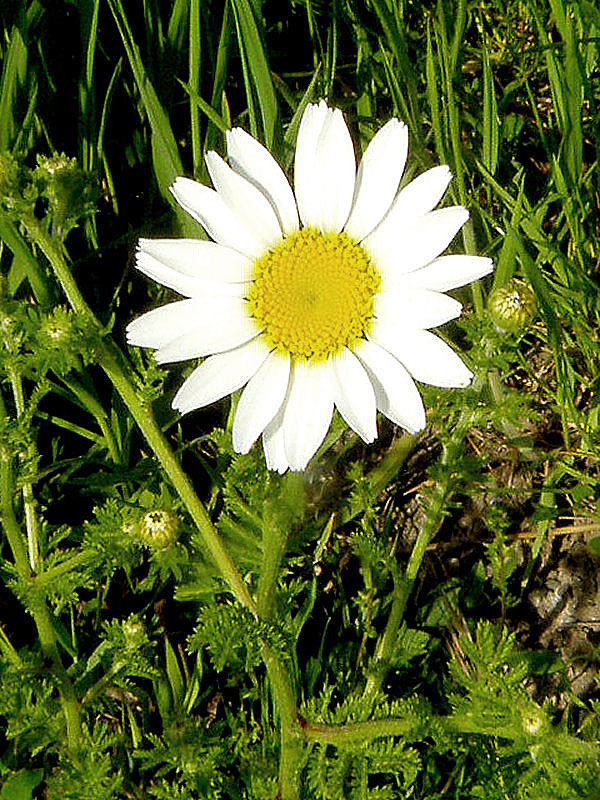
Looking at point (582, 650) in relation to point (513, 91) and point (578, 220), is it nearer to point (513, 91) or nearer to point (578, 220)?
point (578, 220)

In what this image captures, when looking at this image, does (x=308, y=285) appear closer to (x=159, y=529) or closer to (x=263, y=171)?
(x=263, y=171)

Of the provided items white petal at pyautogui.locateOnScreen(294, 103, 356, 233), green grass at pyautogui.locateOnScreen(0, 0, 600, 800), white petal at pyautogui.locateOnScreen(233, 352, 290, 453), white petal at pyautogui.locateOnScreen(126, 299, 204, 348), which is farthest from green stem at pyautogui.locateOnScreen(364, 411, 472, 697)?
white petal at pyautogui.locateOnScreen(126, 299, 204, 348)

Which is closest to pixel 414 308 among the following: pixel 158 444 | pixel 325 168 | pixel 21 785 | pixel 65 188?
pixel 325 168

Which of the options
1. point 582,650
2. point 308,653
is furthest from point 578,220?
point 308,653

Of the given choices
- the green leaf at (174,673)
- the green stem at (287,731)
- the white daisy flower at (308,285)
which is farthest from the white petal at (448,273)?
the green leaf at (174,673)

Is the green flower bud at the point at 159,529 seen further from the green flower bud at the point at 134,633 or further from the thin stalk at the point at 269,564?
the green flower bud at the point at 134,633

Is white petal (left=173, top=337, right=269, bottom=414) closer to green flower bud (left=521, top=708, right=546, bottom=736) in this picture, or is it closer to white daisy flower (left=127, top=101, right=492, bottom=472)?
white daisy flower (left=127, top=101, right=492, bottom=472)
